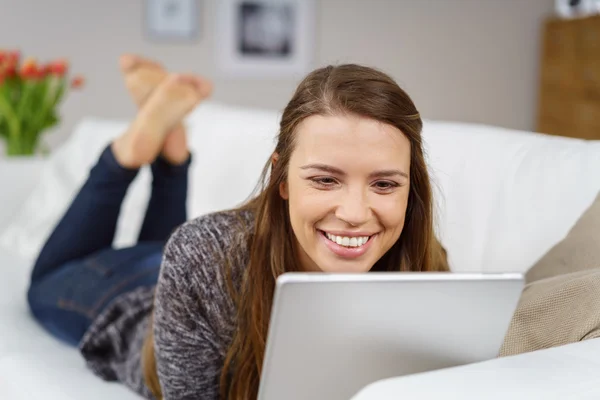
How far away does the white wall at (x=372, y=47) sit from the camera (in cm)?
415

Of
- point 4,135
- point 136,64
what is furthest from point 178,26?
point 136,64

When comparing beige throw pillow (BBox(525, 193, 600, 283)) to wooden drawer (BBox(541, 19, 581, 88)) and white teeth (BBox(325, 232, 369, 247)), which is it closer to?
white teeth (BBox(325, 232, 369, 247))


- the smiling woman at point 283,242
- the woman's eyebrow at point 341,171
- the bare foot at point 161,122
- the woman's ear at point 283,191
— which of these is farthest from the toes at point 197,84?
the woman's eyebrow at point 341,171

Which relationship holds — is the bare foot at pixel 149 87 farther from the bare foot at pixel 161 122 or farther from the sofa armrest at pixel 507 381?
the sofa armrest at pixel 507 381

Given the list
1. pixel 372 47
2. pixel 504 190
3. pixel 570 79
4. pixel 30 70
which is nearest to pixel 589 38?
pixel 570 79

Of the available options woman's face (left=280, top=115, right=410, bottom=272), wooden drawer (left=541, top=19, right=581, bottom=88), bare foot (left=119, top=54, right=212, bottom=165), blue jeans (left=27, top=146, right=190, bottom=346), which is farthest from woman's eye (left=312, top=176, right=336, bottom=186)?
wooden drawer (left=541, top=19, right=581, bottom=88)

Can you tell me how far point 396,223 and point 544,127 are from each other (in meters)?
4.54

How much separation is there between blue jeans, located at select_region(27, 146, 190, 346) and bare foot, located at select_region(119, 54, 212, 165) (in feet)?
0.11

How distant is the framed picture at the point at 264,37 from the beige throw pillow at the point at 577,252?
3574 millimetres

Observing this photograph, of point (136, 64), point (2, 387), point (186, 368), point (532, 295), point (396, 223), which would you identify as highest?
point (136, 64)

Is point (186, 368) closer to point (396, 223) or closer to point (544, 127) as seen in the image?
point (396, 223)

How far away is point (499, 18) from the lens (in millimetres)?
5379

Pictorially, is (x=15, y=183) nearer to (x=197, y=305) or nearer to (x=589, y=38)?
(x=197, y=305)

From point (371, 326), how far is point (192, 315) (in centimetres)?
46
